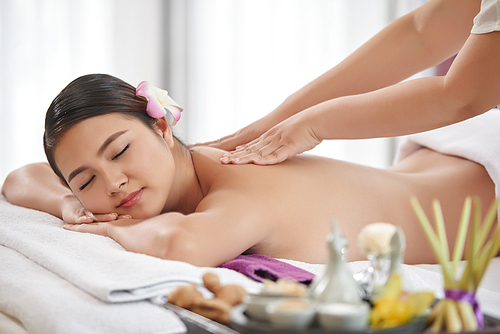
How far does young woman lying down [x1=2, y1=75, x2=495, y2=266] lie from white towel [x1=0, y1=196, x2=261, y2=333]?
13cm

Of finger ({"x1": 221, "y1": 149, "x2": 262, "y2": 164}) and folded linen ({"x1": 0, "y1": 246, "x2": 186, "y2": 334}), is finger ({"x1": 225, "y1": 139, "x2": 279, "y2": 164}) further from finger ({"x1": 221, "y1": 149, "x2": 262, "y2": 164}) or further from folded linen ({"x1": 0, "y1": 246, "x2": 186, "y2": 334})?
folded linen ({"x1": 0, "y1": 246, "x2": 186, "y2": 334})

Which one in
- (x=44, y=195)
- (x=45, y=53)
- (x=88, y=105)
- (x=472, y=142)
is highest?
(x=45, y=53)

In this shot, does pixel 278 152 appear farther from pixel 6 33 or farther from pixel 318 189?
pixel 6 33

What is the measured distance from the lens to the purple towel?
2.69ft

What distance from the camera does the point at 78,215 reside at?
4.35ft

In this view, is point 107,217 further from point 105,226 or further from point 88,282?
point 88,282

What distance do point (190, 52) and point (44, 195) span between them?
1.91m

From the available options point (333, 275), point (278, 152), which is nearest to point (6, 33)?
point (278, 152)

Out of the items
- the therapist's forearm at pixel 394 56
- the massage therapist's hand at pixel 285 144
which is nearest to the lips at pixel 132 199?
the massage therapist's hand at pixel 285 144

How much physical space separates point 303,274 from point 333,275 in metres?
0.35

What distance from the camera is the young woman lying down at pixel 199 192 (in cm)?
105

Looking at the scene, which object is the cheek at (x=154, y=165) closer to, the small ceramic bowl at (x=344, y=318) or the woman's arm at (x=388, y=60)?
the woman's arm at (x=388, y=60)

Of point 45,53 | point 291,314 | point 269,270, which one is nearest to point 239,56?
point 45,53

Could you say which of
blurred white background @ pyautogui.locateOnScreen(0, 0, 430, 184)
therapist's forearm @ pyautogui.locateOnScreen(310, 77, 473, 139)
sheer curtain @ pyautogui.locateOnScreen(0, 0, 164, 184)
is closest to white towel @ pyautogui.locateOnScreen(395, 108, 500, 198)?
therapist's forearm @ pyautogui.locateOnScreen(310, 77, 473, 139)
